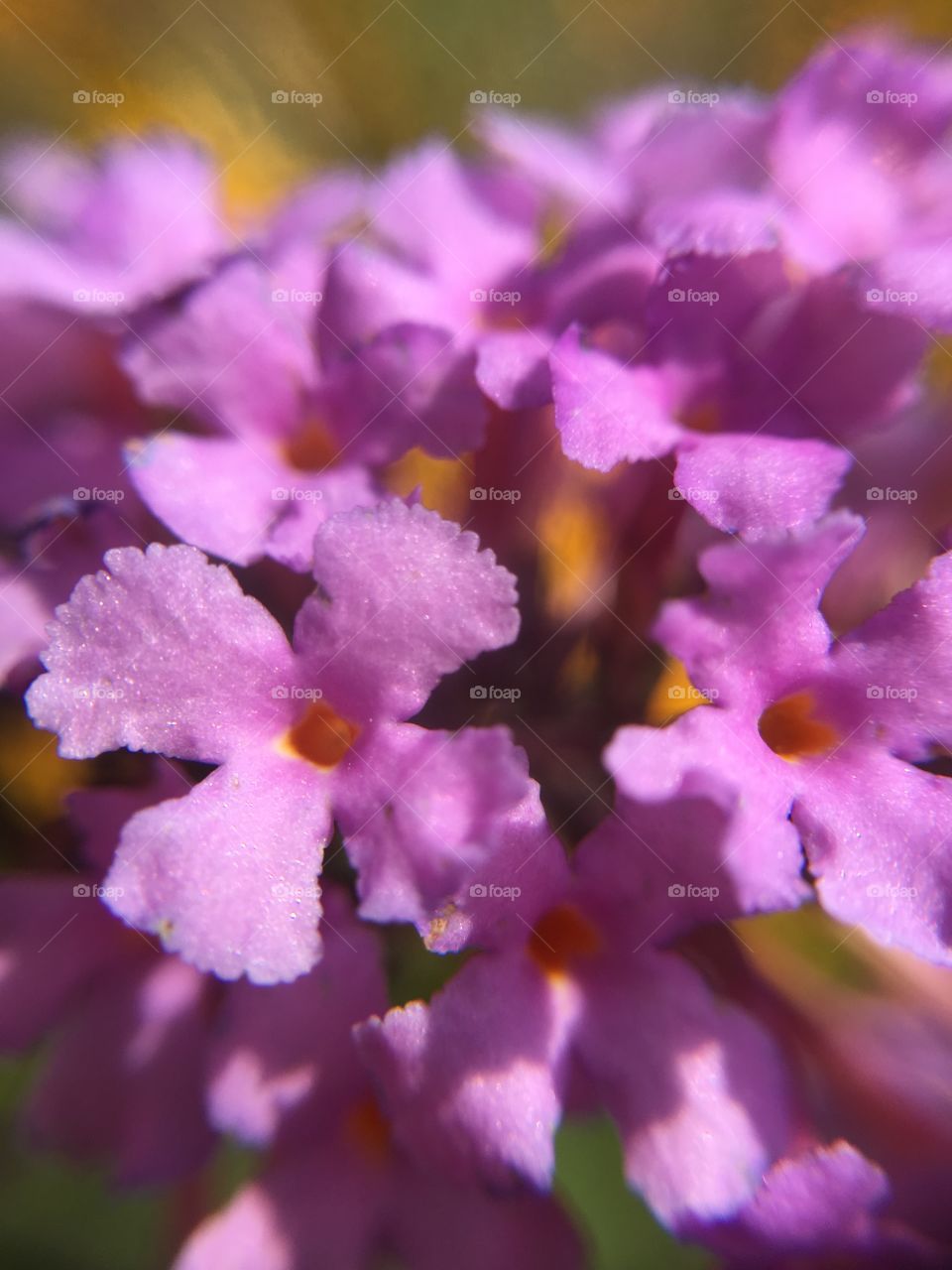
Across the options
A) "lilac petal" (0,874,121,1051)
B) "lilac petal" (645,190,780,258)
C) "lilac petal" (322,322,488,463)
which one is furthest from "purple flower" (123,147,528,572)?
"lilac petal" (0,874,121,1051)

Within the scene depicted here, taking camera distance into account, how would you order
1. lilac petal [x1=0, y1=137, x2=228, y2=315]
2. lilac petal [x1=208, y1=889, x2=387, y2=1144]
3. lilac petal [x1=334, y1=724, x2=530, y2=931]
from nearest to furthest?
1. lilac petal [x1=334, y1=724, x2=530, y2=931]
2. lilac petal [x1=208, y1=889, x2=387, y2=1144]
3. lilac petal [x1=0, y1=137, x2=228, y2=315]

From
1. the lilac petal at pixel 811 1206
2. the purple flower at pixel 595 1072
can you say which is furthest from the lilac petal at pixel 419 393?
the lilac petal at pixel 811 1206

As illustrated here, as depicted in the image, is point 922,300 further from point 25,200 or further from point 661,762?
point 25,200

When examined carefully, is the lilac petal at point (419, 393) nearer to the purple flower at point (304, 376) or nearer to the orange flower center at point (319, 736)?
the purple flower at point (304, 376)

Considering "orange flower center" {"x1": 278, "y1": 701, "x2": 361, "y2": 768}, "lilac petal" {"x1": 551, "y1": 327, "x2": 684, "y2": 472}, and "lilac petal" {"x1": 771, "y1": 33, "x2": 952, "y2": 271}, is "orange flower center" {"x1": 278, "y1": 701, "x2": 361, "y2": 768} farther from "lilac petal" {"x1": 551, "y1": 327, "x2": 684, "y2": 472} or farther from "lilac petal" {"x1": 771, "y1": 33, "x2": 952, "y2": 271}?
"lilac petal" {"x1": 771, "y1": 33, "x2": 952, "y2": 271}

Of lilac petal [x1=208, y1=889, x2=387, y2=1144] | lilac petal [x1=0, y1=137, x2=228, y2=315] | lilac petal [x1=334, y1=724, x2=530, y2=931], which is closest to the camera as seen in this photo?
lilac petal [x1=334, y1=724, x2=530, y2=931]

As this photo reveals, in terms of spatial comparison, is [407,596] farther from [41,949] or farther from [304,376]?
[41,949]

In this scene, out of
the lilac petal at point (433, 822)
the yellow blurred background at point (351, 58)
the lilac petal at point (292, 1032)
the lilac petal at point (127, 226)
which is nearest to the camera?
the lilac petal at point (433, 822)
